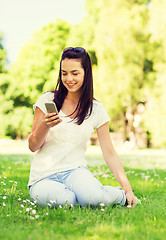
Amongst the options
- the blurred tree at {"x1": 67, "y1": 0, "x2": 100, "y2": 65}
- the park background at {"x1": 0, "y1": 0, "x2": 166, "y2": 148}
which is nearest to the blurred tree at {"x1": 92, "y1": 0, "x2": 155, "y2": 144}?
the park background at {"x1": 0, "y1": 0, "x2": 166, "y2": 148}

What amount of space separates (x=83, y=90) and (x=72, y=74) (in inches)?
10.6

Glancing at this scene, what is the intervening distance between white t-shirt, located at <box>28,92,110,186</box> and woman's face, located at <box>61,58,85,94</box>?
327mm

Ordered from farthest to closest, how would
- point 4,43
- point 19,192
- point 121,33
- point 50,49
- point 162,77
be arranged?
1. point 4,43
2. point 50,49
3. point 121,33
4. point 162,77
5. point 19,192

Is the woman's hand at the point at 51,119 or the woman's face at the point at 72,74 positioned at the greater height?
the woman's face at the point at 72,74

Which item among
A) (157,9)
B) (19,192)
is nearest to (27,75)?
(157,9)

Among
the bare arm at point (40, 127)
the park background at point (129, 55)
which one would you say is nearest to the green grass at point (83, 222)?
the bare arm at point (40, 127)

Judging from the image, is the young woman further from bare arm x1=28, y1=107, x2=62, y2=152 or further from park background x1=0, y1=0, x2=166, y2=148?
park background x1=0, y1=0, x2=166, y2=148

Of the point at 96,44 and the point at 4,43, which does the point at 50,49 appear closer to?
the point at 96,44

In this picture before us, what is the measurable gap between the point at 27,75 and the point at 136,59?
12228 millimetres

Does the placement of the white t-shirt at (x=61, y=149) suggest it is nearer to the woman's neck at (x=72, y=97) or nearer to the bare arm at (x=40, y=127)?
the bare arm at (x=40, y=127)

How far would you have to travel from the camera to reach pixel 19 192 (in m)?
4.51

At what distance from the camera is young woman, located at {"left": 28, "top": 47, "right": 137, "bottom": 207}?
3576 mm

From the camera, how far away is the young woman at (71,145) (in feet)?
11.7

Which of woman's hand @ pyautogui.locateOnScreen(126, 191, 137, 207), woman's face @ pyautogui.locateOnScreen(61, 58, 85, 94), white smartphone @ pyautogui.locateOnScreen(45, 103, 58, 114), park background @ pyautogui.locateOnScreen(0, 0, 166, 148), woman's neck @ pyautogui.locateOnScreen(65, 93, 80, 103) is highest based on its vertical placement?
park background @ pyautogui.locateOnScreen(0, 0, 166, 148)
